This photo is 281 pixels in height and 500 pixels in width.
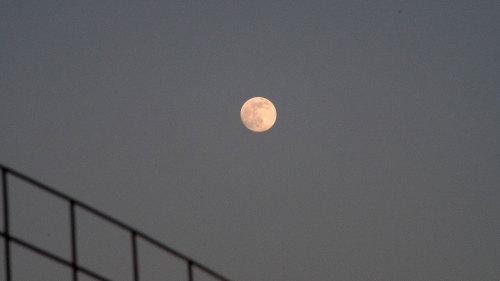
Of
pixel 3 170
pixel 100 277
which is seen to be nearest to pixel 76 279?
pixel 100 277

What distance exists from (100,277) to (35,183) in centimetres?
105

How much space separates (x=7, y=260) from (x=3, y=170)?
837 mm

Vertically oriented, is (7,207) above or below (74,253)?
above

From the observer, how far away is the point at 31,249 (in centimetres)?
604

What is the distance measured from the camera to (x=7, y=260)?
245 inches

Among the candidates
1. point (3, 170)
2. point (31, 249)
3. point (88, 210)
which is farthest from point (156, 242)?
→ point (3, 170)

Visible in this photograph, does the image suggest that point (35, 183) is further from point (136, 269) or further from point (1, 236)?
point (136, 269)

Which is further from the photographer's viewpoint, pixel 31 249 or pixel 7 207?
pixel 7 207

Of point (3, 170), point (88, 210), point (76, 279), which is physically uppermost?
point (3, 170)

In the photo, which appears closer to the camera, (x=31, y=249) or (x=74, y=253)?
(x=31, y=249)

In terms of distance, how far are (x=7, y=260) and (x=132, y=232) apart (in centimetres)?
113

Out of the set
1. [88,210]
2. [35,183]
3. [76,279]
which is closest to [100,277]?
[76,279]

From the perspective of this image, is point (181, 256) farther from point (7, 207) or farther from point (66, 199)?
point (7, 207)

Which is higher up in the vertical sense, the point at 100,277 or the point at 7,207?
the point at 7,207
